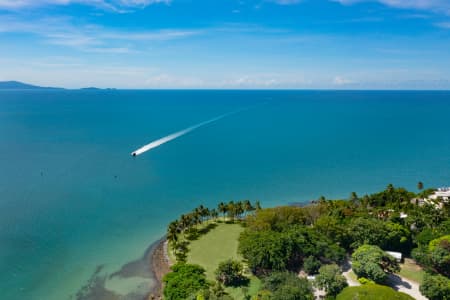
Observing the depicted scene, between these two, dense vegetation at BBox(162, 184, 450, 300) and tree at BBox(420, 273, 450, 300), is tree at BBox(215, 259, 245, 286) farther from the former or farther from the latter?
tree at BBox(420, 273, 450, 300)

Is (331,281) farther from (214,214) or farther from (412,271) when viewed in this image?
(214,214)

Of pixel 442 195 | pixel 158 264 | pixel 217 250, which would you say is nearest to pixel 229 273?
pixel 217 250

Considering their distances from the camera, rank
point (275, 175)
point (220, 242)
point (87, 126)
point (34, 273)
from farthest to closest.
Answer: point (87, 126)
point (275, 175)
point (220, 242)
point (34, 273)

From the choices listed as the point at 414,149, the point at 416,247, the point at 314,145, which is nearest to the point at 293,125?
the point at 314,145

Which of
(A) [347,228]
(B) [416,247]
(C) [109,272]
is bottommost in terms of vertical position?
(C) [109,272]

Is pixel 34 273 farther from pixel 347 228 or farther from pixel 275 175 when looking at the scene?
pixel 275 175

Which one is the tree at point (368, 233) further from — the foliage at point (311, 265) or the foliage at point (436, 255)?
the foliage at point (311, 265)

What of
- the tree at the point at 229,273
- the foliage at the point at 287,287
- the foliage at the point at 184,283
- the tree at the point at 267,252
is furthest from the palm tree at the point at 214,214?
the foliage at the point at 287,287
